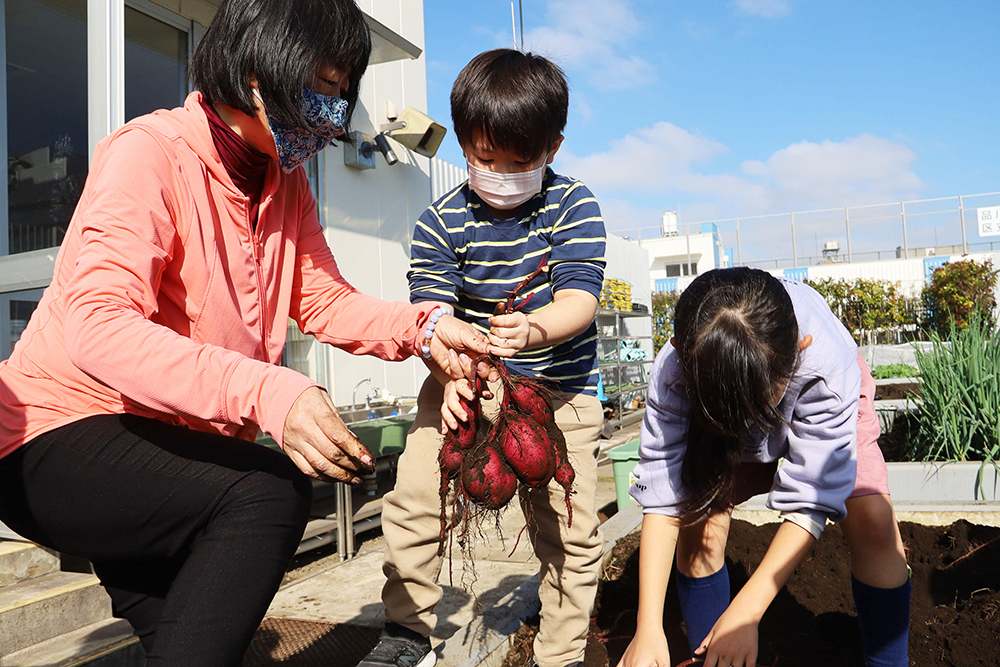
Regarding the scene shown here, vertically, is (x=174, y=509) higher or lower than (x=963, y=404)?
higher

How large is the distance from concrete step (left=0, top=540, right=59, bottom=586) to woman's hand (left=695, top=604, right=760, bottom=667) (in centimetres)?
266

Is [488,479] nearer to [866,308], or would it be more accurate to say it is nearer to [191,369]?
[191,369]

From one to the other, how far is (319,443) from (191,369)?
0.81 ft

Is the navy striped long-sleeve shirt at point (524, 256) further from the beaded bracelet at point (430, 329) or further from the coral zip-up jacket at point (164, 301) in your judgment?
the coral zip-up jacket at point (164, 301)

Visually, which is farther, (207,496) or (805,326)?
(805,326)

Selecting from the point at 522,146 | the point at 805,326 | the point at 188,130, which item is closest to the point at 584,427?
the point at 805,326

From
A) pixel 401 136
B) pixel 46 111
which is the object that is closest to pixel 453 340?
pixel 46 111

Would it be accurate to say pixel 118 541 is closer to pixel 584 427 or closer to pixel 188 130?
pixel 188 130

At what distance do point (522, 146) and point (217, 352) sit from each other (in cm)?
115

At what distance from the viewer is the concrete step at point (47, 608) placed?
7.20ft

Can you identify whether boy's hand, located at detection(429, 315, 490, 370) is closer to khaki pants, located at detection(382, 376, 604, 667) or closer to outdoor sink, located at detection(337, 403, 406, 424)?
khaki pants, located at detection(382, 376, 604, 667)

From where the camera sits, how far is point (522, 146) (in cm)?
194

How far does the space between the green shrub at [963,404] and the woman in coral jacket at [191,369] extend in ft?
12.1

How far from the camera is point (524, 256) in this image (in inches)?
83.0
